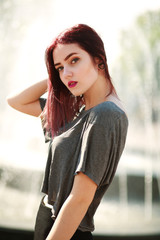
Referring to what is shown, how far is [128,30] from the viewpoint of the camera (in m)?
13.5

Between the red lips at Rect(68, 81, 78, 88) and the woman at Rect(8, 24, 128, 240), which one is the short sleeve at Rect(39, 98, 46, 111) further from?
the red lips at Rect(68, 81, 78, 88)

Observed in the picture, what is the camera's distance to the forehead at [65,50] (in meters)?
1.50

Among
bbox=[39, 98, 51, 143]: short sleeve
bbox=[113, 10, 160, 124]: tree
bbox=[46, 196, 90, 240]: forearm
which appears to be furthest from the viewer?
bbox=[113, 10, 160, 124]: tree

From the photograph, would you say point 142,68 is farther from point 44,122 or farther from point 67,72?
point 67,72

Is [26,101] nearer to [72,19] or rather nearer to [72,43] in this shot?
[72,43]

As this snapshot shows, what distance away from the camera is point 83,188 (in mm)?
1320

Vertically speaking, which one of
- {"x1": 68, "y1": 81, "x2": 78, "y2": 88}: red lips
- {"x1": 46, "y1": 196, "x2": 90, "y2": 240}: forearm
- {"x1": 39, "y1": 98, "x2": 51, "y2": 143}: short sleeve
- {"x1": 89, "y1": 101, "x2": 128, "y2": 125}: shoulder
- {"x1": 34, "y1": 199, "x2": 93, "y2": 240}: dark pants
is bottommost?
{"x1": 34, "y1": 199, "x2": 93, "y2": 240}: dark pants

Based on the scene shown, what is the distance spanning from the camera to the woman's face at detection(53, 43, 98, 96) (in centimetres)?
150

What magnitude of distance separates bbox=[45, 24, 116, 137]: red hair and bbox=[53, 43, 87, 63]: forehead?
0.01m

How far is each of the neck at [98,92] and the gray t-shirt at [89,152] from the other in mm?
92

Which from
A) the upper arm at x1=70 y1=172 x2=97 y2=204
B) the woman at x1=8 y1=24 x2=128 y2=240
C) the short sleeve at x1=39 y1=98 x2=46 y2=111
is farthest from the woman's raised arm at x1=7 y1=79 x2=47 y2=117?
the upper arm at x1=70 y1=172 x2=97 y2=204

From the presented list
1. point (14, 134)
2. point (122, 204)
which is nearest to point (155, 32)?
point (14, 134)

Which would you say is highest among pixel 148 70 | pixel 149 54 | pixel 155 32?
pixel 155 32

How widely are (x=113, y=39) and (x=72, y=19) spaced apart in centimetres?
382
